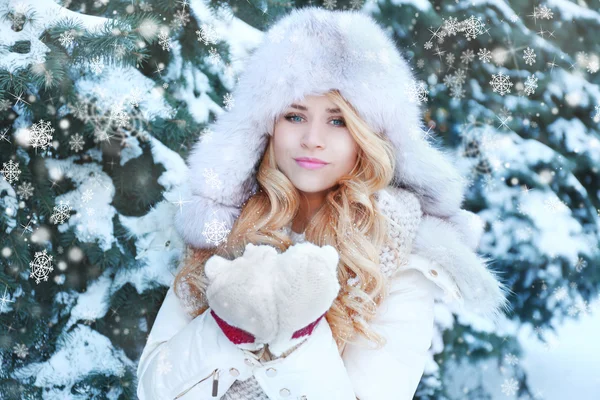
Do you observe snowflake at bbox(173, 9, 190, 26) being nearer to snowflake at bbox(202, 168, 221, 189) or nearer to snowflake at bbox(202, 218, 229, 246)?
snowflake at bbox(202, 168, 221, 189)

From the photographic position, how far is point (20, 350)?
5.68ft

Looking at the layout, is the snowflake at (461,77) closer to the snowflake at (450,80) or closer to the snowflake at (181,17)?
the snowflake at (450,80)

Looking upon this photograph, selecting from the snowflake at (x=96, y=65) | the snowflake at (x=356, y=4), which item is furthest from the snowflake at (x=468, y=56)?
the snowflake at (x=96, y=65)

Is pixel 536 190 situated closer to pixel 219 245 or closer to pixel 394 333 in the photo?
pixel 394 333

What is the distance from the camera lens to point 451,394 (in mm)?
2039

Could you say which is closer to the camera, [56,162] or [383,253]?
[383,253]

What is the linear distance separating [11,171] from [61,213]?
7.5 inches

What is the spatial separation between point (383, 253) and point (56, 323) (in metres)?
1.12

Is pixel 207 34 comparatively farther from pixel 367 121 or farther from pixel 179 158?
pixel 367 121

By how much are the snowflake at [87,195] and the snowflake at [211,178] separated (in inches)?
20.0

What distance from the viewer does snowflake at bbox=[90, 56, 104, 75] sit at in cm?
164

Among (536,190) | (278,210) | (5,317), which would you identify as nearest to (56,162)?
(5,317)

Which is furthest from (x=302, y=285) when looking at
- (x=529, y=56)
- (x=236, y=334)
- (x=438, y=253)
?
(x=529, y=56)

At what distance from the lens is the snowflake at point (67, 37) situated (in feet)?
5.30
